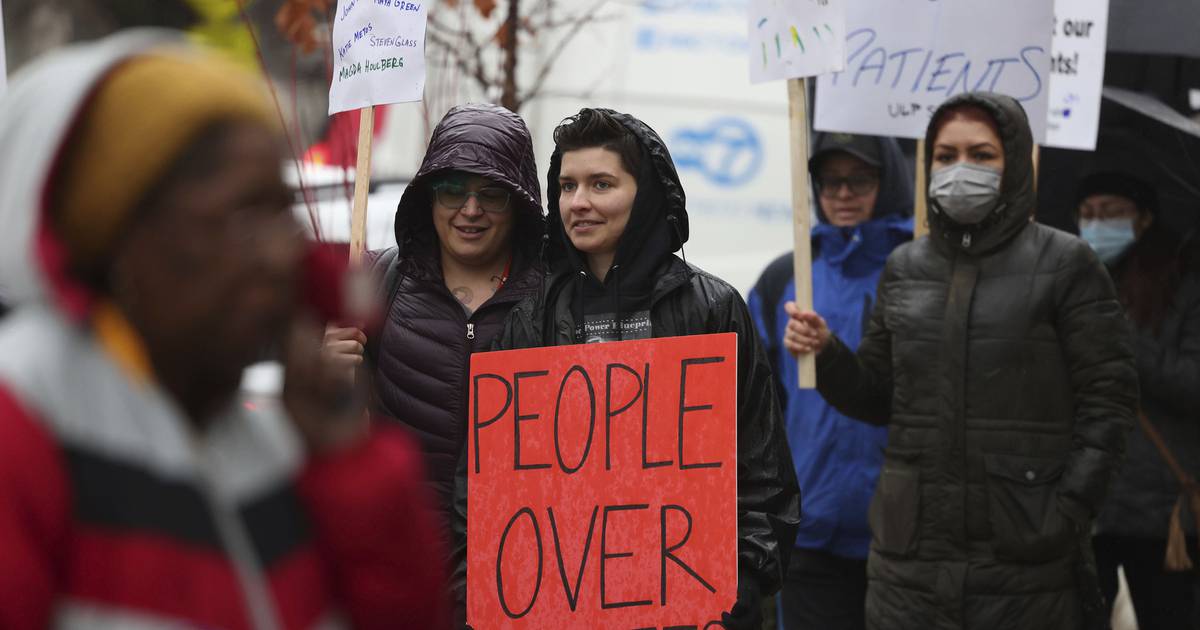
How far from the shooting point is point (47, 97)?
4.40 feet

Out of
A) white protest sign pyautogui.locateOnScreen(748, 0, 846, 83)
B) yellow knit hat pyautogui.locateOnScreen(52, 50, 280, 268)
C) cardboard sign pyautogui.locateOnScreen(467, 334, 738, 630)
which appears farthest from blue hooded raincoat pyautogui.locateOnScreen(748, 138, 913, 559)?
yellow knit hat pyautogui.locateOnScreen(52, 50, 280, 268)

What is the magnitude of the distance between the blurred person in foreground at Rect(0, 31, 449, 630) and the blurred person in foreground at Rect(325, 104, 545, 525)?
262 centimetres

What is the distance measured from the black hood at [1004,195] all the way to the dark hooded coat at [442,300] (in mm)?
1226

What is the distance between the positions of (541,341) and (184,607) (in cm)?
249

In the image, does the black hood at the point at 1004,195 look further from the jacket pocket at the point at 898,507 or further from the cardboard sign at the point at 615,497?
the cardboard sign at the point at 615,497

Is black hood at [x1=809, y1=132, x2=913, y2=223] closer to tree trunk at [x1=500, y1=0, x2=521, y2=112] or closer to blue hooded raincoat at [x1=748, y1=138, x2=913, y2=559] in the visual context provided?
blue hooded raincoat at [x1=748, y1=138, x2=913, y2=559]

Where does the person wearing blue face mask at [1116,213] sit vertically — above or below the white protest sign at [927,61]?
below

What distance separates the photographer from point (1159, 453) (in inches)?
227

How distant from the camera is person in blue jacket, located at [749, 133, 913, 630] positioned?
548cm

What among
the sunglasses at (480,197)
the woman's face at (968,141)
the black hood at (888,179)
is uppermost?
the woman's face at (968,141)

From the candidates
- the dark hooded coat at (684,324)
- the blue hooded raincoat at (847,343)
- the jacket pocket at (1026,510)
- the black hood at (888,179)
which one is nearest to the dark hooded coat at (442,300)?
the dark hooded coat at (684,324)

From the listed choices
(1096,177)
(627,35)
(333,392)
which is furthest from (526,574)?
(627,35)

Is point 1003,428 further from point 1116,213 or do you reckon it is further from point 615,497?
point 1116,213

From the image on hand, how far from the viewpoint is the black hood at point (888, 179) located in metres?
6.09
